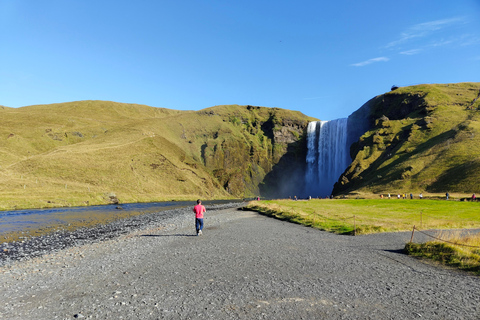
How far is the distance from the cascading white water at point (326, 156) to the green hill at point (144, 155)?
13213 millimetres

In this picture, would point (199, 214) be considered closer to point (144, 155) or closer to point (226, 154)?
point (144, 155)

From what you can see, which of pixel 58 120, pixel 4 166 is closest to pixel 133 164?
pixel 4 166

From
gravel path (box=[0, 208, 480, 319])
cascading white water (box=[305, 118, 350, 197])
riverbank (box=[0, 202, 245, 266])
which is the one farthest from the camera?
cascading white water (box=[305, 118, 350, 197])

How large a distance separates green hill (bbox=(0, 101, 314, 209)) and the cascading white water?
1321cm

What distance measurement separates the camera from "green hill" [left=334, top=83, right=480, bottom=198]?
2858 inches

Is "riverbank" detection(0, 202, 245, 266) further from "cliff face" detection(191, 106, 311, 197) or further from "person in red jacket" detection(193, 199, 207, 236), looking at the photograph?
"cliff face" detection(191, 106, 311, 197)

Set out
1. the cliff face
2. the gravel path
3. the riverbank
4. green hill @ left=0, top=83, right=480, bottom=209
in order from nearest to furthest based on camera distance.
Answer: the gravel path → the riverbank → green hill @ left=0, top=83, right=480, bottom=209 → the cliff face

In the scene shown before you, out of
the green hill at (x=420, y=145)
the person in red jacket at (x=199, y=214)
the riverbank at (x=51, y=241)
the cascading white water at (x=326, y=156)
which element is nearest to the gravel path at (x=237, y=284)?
the riverbank at (x=51, y=241)

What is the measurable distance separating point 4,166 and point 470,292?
98.0 metres

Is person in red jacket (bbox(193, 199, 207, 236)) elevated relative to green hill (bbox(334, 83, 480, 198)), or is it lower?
lower

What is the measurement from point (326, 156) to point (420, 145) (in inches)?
1918

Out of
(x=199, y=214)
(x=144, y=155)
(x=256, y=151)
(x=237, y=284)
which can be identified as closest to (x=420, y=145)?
(x=256, y=151)

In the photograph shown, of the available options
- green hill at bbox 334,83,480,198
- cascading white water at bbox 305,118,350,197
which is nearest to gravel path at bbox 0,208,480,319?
green hill at bbox 334,83,480,198

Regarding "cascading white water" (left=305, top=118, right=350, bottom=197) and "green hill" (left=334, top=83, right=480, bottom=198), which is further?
"cascading white water" (left=305, top=118, right=350, bottom=197)
